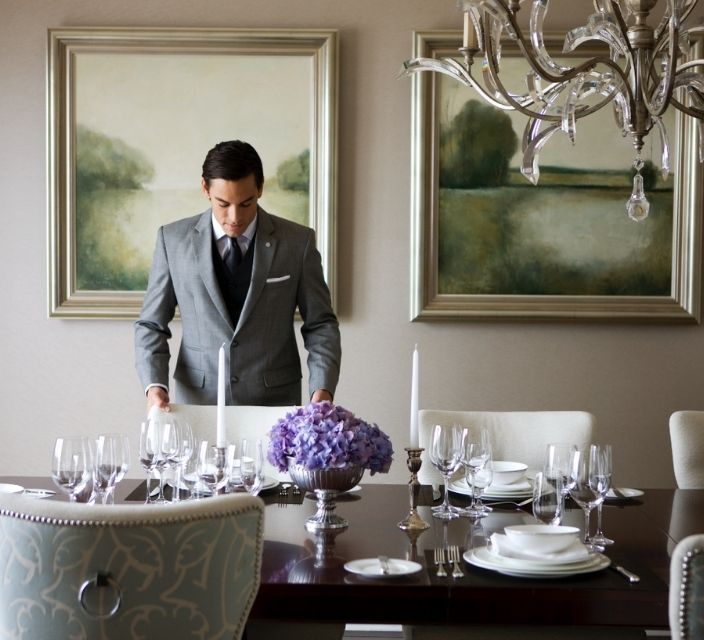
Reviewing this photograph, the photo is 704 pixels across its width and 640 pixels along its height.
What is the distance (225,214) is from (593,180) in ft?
4.99

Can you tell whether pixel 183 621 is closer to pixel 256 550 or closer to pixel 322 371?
pixel 256 550

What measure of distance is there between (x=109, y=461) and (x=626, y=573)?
3.29ft

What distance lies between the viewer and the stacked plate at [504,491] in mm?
2381

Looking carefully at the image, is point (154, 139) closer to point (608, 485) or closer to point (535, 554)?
point (608, 485)

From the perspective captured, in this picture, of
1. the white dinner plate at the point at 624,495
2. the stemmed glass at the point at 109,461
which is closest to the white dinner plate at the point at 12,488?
the stemmed glass at the point at 109,461

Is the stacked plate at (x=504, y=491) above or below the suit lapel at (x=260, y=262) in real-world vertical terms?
below

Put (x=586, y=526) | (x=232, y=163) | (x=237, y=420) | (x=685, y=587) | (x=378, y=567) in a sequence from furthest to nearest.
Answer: (x=232, y=163)
(x=237, y=420)
(x=586, y=526)
(x=378, y=567)
(x=685, y=587)

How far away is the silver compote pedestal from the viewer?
81.0 inches

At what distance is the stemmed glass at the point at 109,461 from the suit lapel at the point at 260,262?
44.9 inches

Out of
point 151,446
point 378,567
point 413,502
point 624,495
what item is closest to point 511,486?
point 624,495

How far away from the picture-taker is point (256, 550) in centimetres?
150

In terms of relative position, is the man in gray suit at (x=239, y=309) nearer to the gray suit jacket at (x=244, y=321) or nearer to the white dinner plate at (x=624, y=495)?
the gray suit jacket at (x=244, y=321)

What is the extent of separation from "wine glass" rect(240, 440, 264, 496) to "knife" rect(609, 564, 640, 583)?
2.30 feet

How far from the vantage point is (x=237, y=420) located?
9.53 ft
